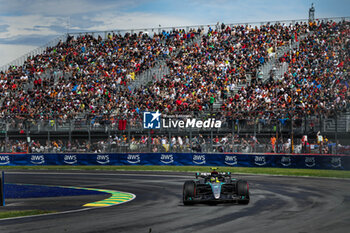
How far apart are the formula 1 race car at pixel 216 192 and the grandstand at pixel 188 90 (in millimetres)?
15639

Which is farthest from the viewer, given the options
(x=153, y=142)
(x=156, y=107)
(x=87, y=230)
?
(x=156, y=107)

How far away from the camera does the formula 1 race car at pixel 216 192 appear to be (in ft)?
54.6

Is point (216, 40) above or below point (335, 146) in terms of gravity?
above

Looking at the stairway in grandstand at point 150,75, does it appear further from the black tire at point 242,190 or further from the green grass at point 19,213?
the green grass at point 19,213

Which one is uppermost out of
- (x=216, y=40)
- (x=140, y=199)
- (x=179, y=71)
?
(x=216, y=40)

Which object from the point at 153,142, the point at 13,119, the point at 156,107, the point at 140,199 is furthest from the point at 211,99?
the point at 140,199

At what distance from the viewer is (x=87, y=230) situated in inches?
480

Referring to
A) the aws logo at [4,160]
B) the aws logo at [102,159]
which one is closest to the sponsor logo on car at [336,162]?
the aws logo at [102,159]

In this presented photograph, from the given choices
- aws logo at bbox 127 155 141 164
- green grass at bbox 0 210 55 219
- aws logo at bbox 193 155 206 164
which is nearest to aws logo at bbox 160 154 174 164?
aws logo at bbox 193 155 206 164

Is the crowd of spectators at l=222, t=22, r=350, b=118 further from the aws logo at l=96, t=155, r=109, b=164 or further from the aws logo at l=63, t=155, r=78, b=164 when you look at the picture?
the aws logo at l=63, t=155, r=78, b=164

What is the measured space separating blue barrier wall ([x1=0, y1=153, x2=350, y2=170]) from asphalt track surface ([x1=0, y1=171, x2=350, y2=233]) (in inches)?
323

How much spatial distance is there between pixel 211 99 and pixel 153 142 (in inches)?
313

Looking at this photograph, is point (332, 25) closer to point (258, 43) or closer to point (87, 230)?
point (258, 43)

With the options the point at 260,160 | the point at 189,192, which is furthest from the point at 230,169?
the point at 189,192
